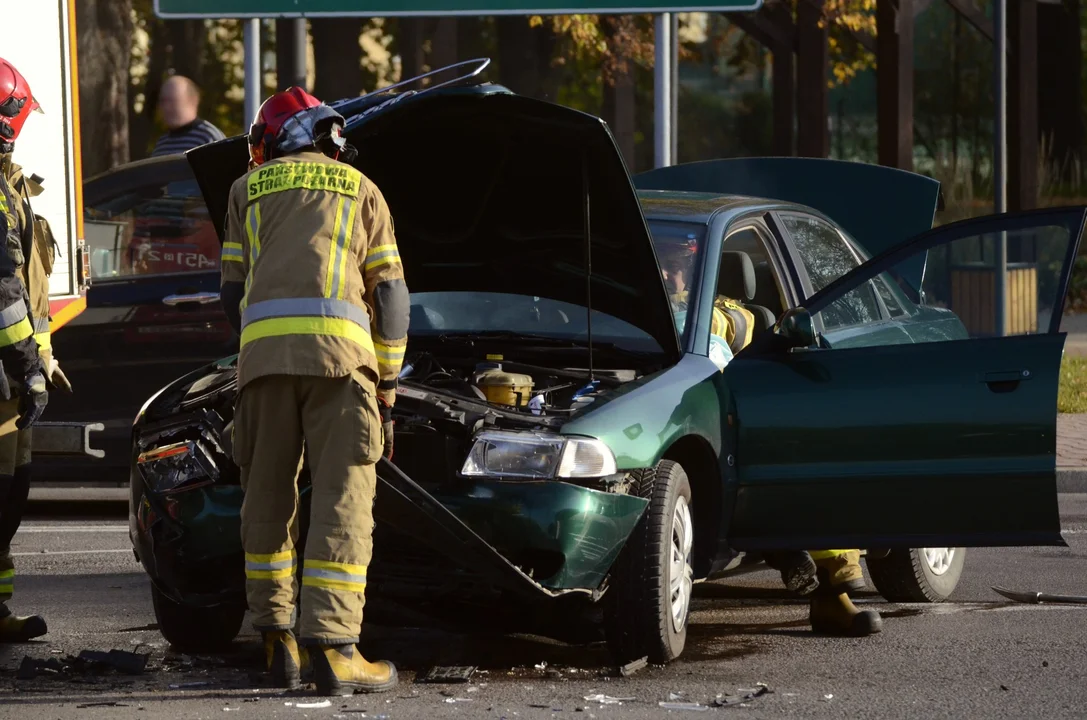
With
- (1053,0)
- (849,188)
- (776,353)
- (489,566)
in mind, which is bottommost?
(489,566)

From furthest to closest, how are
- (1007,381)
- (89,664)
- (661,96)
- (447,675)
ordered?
(661,96), (1007,381), (89,664), (447,675)

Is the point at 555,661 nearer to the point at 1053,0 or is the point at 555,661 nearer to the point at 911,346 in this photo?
the point at 911,346

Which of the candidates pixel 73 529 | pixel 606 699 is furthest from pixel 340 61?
pixel 606 699

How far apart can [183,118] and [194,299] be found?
252 cm

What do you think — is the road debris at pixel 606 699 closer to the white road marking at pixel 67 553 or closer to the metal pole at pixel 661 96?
the white road marking at pixel 67 553

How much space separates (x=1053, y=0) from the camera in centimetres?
1972

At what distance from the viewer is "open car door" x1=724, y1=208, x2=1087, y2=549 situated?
5.74 metres

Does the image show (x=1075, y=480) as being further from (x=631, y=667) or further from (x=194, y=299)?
(x=631, y=667)

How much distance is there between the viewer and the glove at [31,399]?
19.7 feet

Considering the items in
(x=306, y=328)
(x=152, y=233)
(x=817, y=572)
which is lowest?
(x=817, y=572)

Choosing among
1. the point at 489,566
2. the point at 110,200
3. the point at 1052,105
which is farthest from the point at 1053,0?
the point at 489,566

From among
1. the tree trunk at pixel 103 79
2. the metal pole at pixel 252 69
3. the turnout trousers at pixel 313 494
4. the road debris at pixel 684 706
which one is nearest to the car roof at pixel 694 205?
the turnout trousers at pixel 313 494

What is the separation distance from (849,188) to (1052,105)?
941 inches

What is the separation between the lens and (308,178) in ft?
17.1
